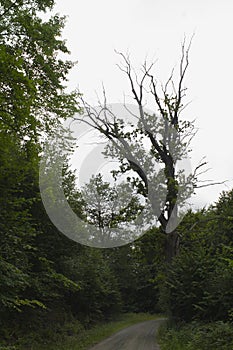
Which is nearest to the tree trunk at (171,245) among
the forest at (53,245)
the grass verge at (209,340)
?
the forest at (53,245)

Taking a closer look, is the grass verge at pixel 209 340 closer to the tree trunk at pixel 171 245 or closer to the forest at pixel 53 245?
the forest at pixel 53 245

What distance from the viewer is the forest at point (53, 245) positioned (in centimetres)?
1009

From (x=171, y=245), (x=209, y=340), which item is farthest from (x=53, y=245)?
(x=209, y=340)

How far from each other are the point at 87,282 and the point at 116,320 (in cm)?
907

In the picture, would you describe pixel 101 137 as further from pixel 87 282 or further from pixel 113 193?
pixel 113 193

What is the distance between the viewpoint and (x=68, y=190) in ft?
73.5

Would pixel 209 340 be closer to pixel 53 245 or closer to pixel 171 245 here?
pixel 171 245

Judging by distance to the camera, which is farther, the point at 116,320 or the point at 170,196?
the point at 116,320

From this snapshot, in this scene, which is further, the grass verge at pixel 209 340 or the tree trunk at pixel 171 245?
the tree trunk at pixel 171 245

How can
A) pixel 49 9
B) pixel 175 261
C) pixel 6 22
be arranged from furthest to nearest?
pixel 175 261
pixel 49 9
pixel 6 22

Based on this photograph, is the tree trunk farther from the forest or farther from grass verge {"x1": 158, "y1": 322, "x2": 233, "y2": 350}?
grass verge {"x1": 158, "y1": 322, "x2": 233, "y2": 350}

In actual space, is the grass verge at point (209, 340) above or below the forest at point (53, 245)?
below

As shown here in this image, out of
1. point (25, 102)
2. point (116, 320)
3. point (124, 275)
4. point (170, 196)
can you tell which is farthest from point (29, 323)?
point (124, 275)

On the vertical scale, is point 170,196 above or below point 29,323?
above
